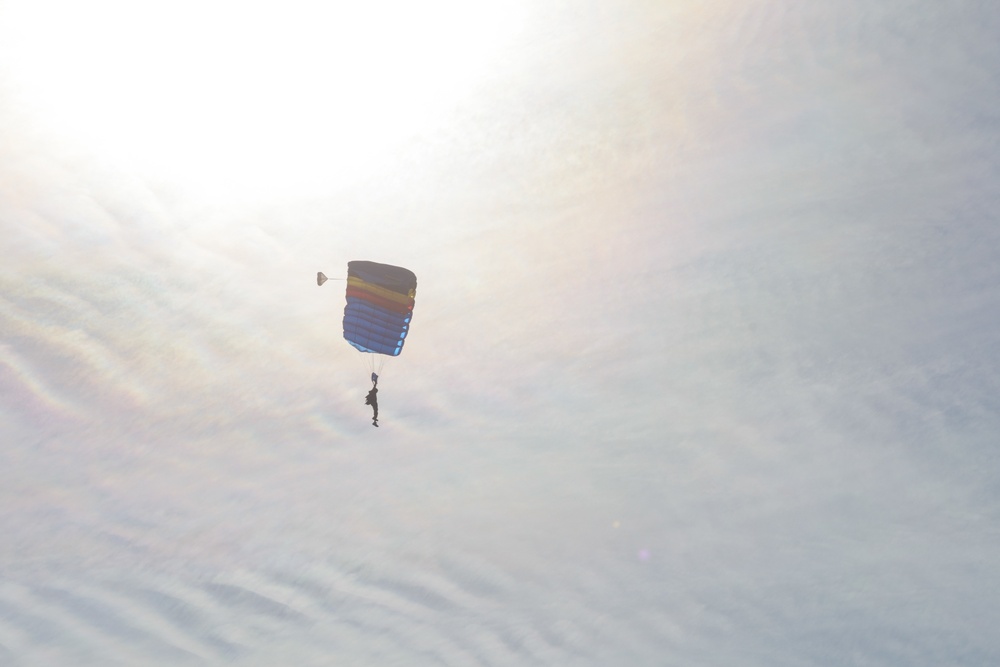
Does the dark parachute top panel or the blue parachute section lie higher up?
the dark parachute top panel

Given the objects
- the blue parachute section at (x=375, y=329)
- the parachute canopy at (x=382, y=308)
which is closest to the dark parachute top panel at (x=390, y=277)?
the parachute canopy at (x=382, y=308)

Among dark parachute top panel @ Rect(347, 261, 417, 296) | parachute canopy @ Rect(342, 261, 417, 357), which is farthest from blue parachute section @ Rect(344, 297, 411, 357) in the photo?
dark parachute top panel @ Rect(347, 261, 417, 296)

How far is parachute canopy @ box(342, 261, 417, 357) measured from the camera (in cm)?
4638

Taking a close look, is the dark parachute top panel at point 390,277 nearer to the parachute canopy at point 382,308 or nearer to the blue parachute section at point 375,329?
the parachute canopy at point 382,308

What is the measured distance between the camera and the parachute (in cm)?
4638

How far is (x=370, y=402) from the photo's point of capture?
45.9 meters

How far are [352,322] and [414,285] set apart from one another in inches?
176

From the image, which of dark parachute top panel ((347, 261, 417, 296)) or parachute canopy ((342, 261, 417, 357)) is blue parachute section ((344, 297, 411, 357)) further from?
dark parachute top panel ((347, 261, 417, 296))

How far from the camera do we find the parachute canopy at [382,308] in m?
46.4

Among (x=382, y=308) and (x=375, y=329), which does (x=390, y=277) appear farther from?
(x=375, y=329)

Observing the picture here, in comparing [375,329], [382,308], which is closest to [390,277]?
[382,308]

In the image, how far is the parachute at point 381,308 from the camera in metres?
46.4

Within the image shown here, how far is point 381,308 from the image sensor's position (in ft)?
153

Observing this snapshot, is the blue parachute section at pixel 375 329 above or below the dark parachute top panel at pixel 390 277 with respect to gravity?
below
